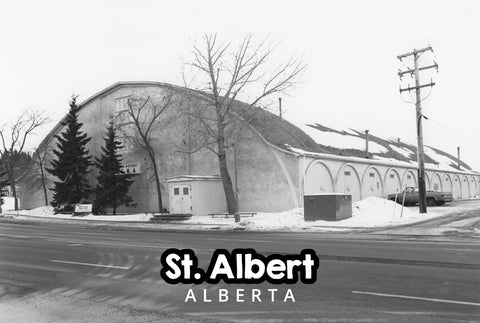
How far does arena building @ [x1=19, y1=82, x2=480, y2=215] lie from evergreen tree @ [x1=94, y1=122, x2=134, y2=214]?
1784mm

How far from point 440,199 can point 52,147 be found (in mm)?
36428

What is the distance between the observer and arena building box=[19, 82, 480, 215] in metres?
31.4

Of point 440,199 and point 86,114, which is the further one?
point 86,114

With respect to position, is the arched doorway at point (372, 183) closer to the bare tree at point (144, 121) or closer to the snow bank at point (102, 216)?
the bare tree at point (144, 121)

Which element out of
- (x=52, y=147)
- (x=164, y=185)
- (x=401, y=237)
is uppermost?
(x=52, y=147)

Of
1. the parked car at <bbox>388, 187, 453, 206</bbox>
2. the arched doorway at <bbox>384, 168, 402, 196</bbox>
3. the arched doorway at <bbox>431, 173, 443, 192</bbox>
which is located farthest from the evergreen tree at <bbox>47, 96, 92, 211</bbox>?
the arched doorway at <bbox>431, 173, 443, 192</bbox>

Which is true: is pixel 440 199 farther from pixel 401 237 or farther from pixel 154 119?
pixel 154 119

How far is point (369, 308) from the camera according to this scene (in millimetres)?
6359

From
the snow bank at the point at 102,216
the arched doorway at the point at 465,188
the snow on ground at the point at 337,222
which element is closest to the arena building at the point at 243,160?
the snow bank at the point at 102,216

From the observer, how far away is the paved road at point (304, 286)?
622 centimetres

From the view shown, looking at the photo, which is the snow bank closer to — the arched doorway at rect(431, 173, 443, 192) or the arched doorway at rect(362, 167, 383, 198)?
the arched doorway at rect(362, 167, 383, 198)

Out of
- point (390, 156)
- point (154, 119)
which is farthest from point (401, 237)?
point (390, 156)

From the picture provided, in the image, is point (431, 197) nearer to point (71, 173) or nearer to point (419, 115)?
point (419, 115)

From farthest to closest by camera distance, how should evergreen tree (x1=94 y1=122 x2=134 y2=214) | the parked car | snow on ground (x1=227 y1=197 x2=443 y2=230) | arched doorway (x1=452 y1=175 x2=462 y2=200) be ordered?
arched doorway (x1=452 y1=175 x2=462 y2=200) < evergreen tree (x1=94 y1=122 x2=134 y2=214) < the parked car < snow on ground (x1=227 y1=197 x2=443 y2=230)
